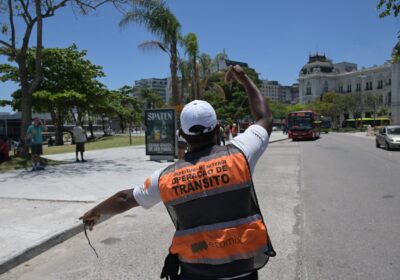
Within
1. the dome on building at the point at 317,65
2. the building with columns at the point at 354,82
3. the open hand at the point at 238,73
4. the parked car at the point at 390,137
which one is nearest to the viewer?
the open hand at the point at 238,73

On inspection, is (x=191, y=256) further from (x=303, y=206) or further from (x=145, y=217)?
(x=303, y=206)

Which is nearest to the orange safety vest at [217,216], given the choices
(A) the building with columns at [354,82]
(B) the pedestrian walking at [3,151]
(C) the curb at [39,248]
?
(C) the curb at [39,248]

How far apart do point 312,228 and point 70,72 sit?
102 feet

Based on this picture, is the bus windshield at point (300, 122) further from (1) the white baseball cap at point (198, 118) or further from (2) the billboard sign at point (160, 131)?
(1) the white baseball cap at point (198, 118)

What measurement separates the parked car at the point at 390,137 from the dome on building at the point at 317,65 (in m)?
103

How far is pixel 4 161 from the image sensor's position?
47.8 feet

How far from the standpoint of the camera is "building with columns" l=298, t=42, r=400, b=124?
289 ft

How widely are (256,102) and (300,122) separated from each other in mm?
38130

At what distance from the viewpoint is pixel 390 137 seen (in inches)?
925

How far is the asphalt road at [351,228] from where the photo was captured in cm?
451

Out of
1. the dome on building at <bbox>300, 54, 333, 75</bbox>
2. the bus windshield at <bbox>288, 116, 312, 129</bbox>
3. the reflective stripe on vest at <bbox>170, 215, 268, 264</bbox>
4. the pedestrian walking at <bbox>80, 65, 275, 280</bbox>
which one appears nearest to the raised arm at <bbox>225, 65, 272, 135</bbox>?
the pedestrian walking at <bbox>80, 65, 275, 280</bbox>

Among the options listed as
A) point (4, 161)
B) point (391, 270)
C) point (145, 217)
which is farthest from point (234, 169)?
point (4, 161)

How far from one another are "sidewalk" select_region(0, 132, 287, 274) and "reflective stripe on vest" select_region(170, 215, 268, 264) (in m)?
3.69

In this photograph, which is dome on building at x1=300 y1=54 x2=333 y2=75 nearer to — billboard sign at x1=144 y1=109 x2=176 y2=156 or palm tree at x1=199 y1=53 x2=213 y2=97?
palm tree at x1=199 y1=53 x2=213 y2=97
